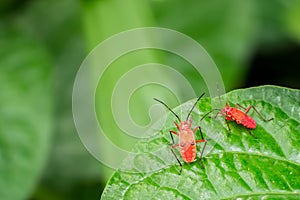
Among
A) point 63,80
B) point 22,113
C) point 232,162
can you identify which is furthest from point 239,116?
point 63,80

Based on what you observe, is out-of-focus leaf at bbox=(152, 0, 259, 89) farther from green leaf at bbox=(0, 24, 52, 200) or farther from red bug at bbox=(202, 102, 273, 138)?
red bug at bbox=(202, 102, 273, 138)

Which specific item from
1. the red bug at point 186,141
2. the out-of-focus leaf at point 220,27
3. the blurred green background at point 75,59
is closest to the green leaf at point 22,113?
the blurred green background at point 75,59

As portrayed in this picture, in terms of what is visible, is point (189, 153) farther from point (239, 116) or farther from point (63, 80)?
point (63, 80)

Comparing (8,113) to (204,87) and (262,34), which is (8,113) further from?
(262,34)

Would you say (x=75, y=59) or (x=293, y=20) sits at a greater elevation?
(x=293, y=20)

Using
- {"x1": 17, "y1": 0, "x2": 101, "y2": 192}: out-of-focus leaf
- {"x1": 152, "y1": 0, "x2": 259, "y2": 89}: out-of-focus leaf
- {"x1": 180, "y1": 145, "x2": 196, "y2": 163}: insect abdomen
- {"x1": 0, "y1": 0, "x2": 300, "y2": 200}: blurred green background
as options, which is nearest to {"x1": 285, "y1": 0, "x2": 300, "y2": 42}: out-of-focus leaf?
{"x1": 0, "y1": 0, "x2": 300, "y2": 200}: blurred green background

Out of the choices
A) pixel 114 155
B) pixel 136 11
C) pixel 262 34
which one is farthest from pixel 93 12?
pixel 262 34

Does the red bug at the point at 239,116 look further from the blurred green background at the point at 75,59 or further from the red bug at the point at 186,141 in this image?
the blurred green background at the point at 75,59
